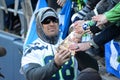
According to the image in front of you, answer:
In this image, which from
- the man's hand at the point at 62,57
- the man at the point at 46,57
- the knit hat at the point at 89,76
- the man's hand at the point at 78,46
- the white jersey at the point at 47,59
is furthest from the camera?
the white jersey at the point at 47,59

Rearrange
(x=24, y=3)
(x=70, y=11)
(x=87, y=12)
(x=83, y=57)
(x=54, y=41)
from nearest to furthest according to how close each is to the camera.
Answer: (x=83, y=57) < (x=54, y=41) < (x=87, y=12) < (x=70, y=11) < (x=24, y=3)

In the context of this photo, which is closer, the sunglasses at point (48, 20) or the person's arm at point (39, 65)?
the person's arm at point (39, 65)

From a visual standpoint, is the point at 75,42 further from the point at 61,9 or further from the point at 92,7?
the point at 61,9

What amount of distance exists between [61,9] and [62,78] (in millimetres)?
2692

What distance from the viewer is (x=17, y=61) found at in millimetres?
8281

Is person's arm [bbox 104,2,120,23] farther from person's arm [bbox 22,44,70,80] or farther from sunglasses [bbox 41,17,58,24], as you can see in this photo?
person's arm [bbox 22,44,70,80]

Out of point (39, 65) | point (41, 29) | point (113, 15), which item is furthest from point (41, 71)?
point (113, 15)

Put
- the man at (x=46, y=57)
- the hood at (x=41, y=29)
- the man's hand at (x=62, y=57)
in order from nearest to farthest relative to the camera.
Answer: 1. the man's hand at (x=62, y=57)
2. the man at (x=46, y=57)
3. the hood at (x=41, y=29)

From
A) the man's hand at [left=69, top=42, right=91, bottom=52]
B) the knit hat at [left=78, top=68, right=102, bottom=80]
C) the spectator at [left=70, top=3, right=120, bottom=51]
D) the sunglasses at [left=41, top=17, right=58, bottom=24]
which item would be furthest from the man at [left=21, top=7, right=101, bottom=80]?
the knit hat at [left=78, top=68, right=102, bottom=80]

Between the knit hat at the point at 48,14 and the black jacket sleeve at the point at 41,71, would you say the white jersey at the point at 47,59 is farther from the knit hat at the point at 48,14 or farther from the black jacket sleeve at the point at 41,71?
the knit hat at the point at 48,14

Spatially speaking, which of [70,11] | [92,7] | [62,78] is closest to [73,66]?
[62,78]

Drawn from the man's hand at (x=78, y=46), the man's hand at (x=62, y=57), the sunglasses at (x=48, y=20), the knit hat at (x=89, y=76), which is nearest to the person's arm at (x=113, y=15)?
the man's hand at (x=78, y=46)

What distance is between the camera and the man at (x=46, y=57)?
13.5 ft

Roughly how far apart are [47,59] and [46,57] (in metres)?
0.02
